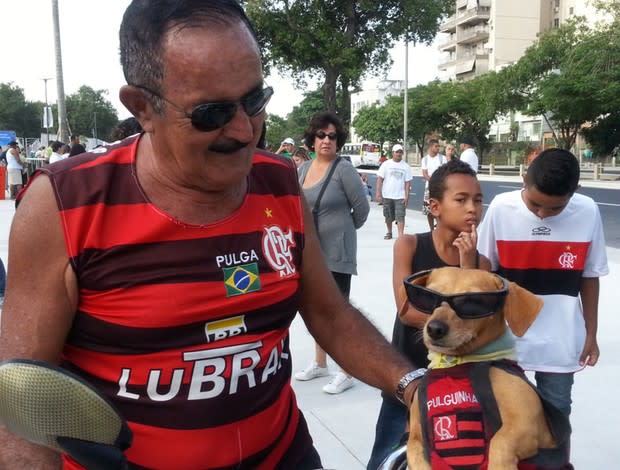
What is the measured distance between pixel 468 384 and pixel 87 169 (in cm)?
105

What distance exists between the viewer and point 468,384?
1.70m

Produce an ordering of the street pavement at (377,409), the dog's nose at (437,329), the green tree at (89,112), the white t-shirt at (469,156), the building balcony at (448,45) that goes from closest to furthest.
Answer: the dog's nose at (437,329), the street pavement at (377,409), the white t-shirt at (469,156), the green tree at (89,112), the building balcony at (448,45)

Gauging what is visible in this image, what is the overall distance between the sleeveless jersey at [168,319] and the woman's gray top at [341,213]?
346 centimetres

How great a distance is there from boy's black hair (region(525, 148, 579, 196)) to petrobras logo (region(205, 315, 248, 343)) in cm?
189

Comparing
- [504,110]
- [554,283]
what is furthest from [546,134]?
[554,283]

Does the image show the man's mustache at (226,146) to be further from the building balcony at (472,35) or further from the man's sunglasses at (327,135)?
the building balcony at (472,35)

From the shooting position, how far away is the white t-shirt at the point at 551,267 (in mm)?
3104

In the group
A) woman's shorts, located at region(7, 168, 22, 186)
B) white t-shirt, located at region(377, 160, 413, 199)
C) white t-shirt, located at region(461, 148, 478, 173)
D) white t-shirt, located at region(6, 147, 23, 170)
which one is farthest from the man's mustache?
woman's shorts, located at region(7, 168, 22, 186)

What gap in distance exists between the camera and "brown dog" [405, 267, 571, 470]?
5.35 feet

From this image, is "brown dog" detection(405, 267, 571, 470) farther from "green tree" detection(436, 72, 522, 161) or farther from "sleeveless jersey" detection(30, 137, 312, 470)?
"green tree" detection(436, 72, 522, 161)

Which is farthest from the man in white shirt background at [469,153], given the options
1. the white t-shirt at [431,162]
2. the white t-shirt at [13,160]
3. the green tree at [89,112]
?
the green tree at [89,112]


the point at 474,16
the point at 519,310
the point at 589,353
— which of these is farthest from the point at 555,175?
the point at 474,16

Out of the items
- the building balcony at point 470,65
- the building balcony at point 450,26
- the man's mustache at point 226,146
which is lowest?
the man's mustache at point 226,146

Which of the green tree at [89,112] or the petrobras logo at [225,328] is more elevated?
the green tree at [89,112]
